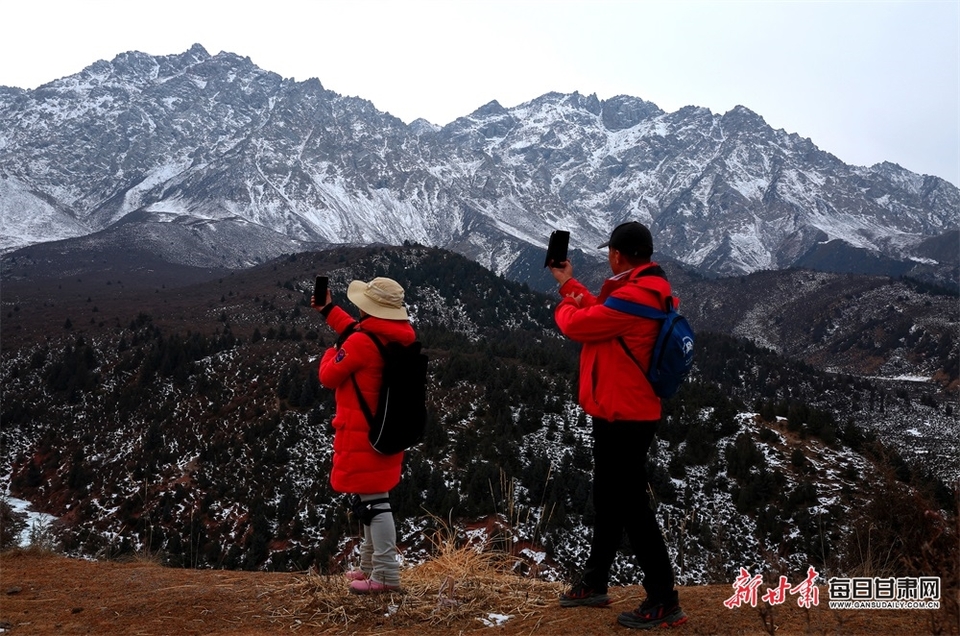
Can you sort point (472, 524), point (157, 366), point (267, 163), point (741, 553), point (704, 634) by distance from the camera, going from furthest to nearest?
point (267, 163) → point (157, 366) → point (472, 524) → point (741, 553) → point (704, 634)

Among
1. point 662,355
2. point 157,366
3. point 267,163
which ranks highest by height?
point 267,163

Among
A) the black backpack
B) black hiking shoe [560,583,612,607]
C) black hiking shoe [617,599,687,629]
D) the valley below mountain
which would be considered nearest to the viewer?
black hiking shoe [617,599,687,629]

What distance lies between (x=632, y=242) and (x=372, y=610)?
8.67 feet

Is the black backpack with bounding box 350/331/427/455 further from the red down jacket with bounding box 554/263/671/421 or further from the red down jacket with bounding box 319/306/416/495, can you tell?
the red down jacket with bounding box 554/263/671/421

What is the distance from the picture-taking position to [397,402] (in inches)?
155

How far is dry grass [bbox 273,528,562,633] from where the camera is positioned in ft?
11.8

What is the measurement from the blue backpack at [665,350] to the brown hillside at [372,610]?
3.91 ft

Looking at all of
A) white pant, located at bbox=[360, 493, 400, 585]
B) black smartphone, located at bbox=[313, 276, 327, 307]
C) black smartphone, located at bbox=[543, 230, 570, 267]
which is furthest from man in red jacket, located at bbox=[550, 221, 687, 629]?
black smartphone, located at bbox=[313, 276, 327, 307]

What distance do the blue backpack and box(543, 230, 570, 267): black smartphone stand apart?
0.43m

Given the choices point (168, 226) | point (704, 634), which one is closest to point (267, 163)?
point (168, 226)

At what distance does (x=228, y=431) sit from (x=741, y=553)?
20.5m

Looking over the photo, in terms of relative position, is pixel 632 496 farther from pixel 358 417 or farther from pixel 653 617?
pixel 358 417

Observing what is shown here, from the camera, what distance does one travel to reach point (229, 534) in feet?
63.7

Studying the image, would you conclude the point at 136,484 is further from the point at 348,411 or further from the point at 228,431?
the point at 348,411
